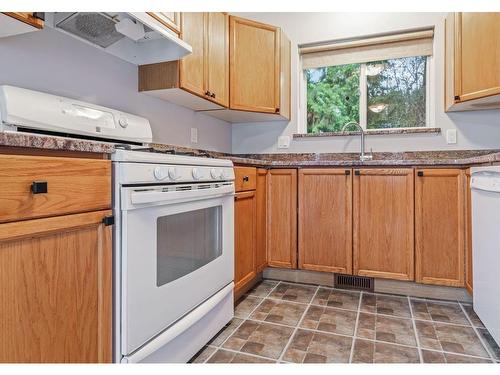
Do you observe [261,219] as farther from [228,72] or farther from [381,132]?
[381,132]

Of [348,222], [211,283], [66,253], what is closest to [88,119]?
[66,253]

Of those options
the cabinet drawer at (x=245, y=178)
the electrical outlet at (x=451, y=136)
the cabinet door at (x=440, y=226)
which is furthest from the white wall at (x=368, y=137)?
the cabinet drawer at (x=245, y=178)

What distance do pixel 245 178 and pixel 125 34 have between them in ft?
3.32

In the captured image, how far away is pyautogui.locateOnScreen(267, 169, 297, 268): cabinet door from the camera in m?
2.39

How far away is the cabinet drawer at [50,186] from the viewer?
742 millimetres

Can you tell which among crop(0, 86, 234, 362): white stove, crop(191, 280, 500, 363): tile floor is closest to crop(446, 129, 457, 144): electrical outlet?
crop(191, 280, 500, 363): tile floor

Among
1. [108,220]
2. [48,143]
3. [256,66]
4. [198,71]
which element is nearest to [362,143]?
[256,66]

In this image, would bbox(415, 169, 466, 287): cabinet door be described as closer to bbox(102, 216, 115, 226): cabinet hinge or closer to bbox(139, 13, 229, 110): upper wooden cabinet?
bbox(139, 13, 229, 110): upper wooden cabinet

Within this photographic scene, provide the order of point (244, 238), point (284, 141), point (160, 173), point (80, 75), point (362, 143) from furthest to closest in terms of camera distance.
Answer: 1. point (284, 141)
2. point (362, 143)
3. point (244, 238)
4. point (80, 75)
5. point (160, 173)

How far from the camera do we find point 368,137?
8.89ft

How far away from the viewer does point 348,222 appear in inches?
87.9

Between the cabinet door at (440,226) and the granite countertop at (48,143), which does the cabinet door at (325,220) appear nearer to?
the cabinet door at (440,226)

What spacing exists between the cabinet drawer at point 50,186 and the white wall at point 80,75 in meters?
0.71
